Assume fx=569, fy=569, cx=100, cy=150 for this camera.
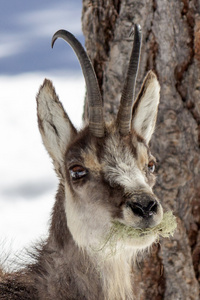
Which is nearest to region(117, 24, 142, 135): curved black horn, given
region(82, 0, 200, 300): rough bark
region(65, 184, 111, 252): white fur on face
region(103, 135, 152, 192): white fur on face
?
region(103, 135, 152, 192): white fur on face

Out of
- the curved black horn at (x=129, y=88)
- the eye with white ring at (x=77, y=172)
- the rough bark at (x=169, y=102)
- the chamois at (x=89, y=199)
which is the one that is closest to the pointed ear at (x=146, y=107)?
the chamois at (x=89, y=199)

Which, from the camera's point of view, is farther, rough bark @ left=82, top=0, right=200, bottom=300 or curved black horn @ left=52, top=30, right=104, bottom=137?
rough bark @ left=82, top=0, right=200, bottom=300

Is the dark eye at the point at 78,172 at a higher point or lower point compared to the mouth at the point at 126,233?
higher

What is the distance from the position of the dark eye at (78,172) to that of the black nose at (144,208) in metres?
0.66

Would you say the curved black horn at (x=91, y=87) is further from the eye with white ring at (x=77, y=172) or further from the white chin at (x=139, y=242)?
the white chin at (x=139, y=242)

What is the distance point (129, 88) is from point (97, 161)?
78cm

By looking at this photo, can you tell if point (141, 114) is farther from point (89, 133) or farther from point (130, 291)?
point (130, 291)

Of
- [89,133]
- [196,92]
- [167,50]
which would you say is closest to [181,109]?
[196,92]

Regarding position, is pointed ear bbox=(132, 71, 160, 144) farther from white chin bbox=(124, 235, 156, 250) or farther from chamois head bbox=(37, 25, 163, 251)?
white chin bbox=(124, 235, 156, 250)

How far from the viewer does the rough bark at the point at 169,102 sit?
7293mm

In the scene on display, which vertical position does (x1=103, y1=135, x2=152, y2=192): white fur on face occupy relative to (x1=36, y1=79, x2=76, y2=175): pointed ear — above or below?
below

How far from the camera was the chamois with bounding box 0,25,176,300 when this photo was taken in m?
5.12

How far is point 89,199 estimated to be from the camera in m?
5.20

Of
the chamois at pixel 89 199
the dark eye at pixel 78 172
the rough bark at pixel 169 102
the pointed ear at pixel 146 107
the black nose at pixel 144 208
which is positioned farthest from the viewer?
the rough bark at pixel 169 102
